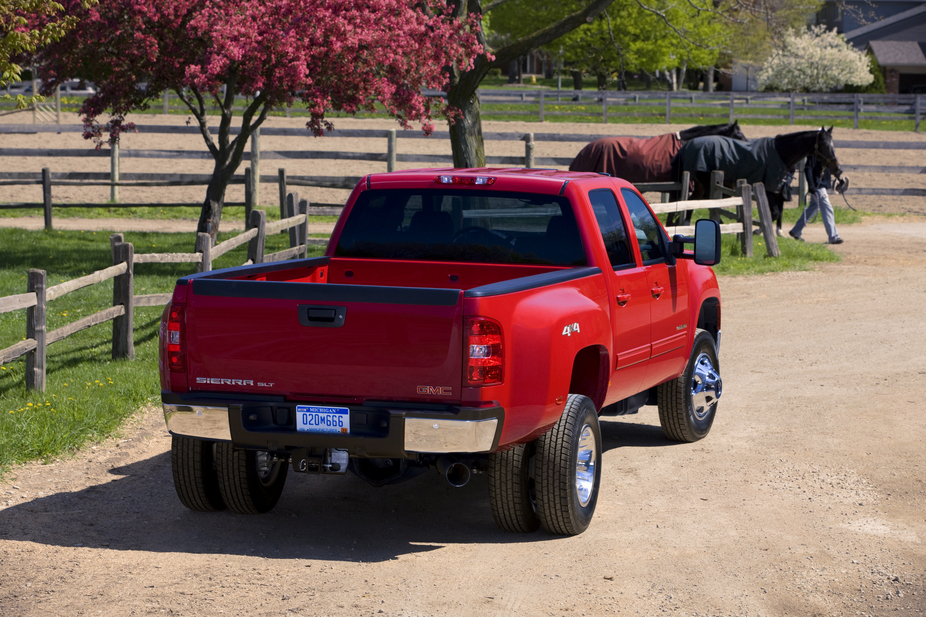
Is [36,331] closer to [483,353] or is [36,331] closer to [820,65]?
[483,353]

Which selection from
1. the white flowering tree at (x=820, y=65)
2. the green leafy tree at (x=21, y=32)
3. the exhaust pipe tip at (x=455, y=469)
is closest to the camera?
the exhaust pipe tip at (x=455, y=469)

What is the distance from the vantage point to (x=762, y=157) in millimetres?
19922

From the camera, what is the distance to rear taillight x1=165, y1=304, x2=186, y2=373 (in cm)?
583

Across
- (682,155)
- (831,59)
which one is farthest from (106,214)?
(831,59)

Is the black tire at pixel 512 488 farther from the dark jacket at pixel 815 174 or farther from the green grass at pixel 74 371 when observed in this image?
the dark jacket at pixel 815 174

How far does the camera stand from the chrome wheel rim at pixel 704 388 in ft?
27.6

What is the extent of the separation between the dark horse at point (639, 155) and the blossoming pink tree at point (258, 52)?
474cm

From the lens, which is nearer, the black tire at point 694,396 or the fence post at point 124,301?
the black tire at point 694,396

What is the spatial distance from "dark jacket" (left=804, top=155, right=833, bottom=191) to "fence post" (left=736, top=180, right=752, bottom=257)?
2.12 m

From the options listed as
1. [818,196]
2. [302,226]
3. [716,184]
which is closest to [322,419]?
[302,226]

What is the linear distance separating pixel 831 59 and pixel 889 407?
5874cm

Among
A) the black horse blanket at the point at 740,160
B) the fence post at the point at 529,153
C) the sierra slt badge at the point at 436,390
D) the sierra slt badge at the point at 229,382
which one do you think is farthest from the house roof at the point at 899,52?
the sierra slt badge at the point at 229,382

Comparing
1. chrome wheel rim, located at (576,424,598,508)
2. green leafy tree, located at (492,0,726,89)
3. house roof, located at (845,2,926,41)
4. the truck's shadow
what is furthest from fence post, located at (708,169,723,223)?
house roof, located at (845,2,926,41)

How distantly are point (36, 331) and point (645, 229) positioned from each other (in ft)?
16.2
